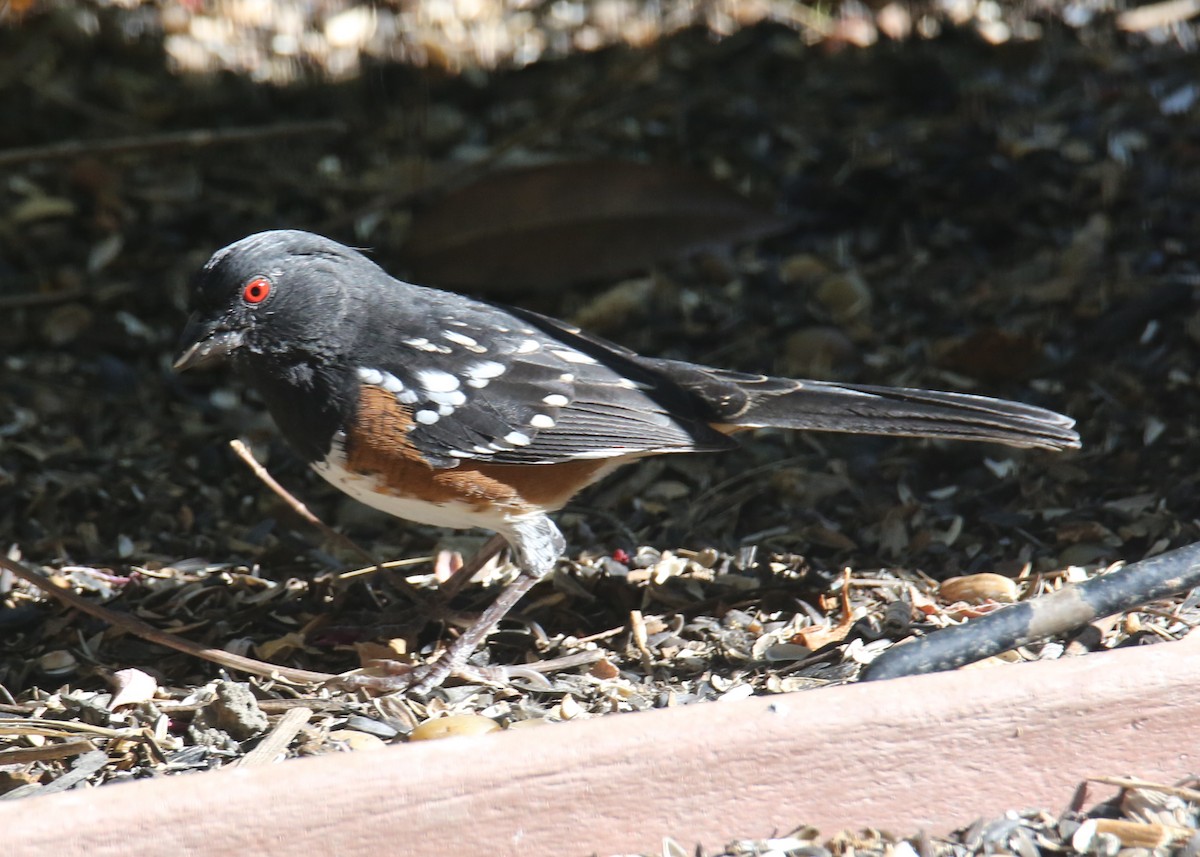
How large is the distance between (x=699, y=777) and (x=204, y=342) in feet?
4.43

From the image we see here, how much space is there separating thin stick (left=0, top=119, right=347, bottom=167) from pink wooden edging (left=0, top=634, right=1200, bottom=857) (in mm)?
2612

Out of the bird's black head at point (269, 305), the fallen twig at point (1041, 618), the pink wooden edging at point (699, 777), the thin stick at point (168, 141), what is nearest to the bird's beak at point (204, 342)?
Answer: the bird's black head at point (269, 305)

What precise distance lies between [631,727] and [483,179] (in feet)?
8.60

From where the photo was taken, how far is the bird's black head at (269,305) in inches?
104

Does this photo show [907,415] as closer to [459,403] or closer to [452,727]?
[459,403]

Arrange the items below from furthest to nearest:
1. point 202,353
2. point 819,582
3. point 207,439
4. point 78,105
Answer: point 78,105, point 207,439, point 819,582, point 202,353

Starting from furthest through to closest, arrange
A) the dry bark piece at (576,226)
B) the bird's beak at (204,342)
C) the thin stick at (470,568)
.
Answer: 1. the dry bark piece at (576,226)
2. the thin stick at (470,568)
3. the bird's beak at (204,342)

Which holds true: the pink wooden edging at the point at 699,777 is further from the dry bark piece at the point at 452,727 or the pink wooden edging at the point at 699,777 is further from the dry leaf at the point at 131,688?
the dry leaf at the point at 131,688

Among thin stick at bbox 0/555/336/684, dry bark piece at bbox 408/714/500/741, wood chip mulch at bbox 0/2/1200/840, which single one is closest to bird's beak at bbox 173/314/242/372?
thin stick at bbox 0/555/336/684

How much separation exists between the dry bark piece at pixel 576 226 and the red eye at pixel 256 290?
1.40 metres

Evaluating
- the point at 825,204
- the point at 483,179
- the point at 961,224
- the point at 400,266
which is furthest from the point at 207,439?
the point at 961,224

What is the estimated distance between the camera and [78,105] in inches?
183

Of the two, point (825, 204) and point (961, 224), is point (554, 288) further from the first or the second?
point (961, 224)

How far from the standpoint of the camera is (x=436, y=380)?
2.69m
